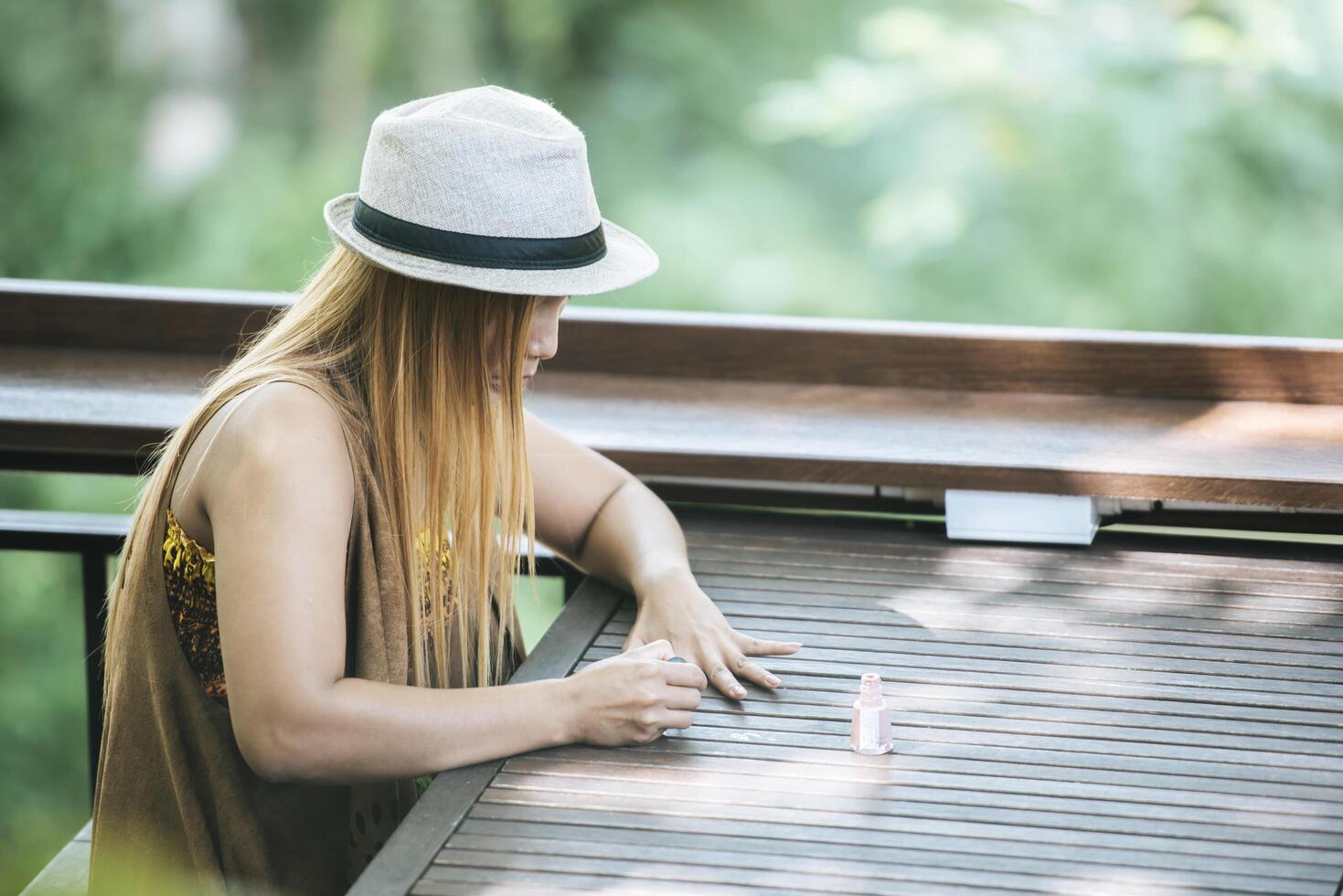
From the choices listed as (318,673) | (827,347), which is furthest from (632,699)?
(827,347)

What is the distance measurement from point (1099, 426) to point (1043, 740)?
2.75 feet

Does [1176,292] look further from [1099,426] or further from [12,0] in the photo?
[12,0]

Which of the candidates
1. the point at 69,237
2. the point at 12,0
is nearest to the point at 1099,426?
the point at 69,237

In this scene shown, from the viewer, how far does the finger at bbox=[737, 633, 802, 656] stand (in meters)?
1.69

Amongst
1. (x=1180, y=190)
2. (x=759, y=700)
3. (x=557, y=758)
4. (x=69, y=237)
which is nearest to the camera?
(x=557, y=758)

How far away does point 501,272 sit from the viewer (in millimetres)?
1479

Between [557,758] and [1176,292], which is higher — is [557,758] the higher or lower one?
the higher one

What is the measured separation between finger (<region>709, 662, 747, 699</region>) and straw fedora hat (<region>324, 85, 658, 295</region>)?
456 millimetres

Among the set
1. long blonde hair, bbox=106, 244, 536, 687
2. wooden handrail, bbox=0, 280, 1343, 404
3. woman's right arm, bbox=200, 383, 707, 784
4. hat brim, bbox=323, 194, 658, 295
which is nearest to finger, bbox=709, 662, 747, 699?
woman's right arm, bbox=200, 383, 707, 784

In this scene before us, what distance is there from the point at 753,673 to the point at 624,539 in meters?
0.32

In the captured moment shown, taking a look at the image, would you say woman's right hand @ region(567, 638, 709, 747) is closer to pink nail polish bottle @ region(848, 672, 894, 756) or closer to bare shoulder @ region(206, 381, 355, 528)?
pink nail polish bottle @ region(848, 672, 894, 756)

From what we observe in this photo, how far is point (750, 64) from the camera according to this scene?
730cm

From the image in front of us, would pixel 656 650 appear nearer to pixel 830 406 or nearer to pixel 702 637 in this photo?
pixel 702 637

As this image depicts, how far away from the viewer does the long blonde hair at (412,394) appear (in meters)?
1.52
